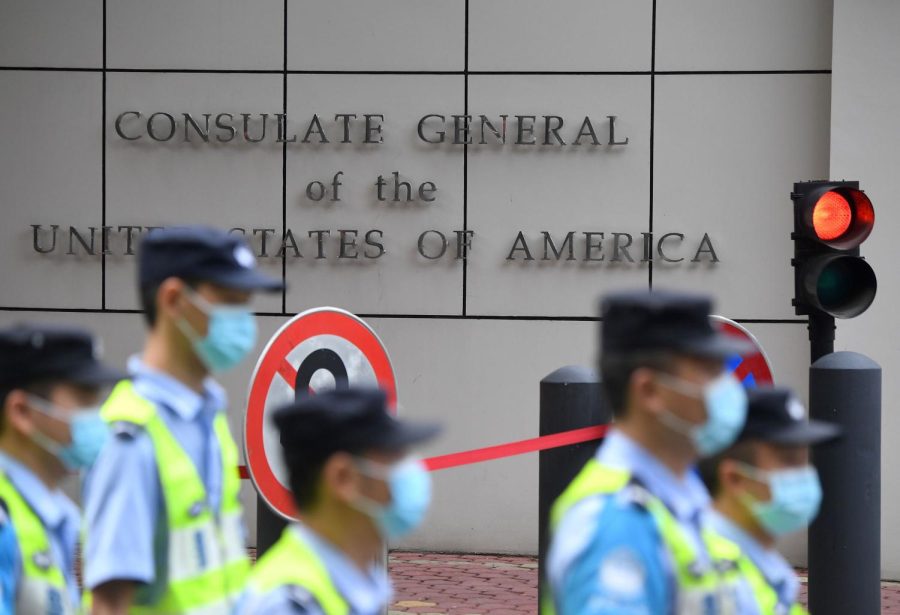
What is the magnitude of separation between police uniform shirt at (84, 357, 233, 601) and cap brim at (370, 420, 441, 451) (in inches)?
33.3

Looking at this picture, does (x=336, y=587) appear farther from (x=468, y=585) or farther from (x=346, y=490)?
(x=468, y=585)

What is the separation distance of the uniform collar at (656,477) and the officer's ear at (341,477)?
0.48m

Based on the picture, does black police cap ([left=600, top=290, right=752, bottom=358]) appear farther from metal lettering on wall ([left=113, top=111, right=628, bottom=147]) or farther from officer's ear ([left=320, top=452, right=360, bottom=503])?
metal lettering on wall ([left=113, top=111, right=628, bottom=147])

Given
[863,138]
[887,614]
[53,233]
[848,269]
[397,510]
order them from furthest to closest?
1. [53,233]
2. [863,138]
3. [887,614]
4. [848,269]
5. [397,510]

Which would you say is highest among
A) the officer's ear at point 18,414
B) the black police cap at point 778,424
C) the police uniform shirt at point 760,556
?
the black police cap at point 778,424

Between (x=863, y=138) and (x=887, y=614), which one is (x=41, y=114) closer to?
(x=863, y=138)

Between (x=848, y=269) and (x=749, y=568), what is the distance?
3.91m


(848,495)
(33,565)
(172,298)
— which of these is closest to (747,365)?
(848,495)

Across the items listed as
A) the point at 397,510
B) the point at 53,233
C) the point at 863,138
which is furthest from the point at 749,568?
the point at 53,233

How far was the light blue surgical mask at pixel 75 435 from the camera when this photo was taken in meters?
3.71

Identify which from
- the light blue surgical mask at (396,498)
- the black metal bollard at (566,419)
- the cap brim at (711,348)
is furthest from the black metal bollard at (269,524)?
the cap brim at (711,348)

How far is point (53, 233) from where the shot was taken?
35.7 feet

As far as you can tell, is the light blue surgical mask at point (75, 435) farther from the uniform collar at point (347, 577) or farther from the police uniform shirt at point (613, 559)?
the police uniform shirt at point (613, 559)

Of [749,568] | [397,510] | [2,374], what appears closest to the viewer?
[397,510]
